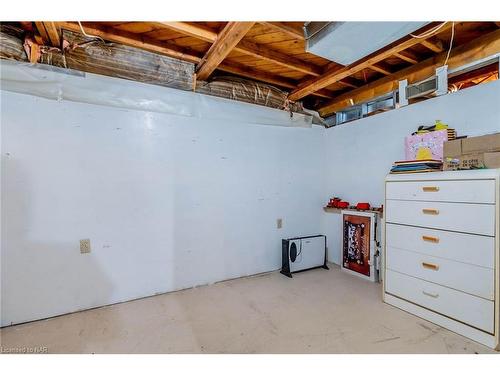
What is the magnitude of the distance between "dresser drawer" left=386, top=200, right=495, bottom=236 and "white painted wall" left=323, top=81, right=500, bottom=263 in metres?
0.72

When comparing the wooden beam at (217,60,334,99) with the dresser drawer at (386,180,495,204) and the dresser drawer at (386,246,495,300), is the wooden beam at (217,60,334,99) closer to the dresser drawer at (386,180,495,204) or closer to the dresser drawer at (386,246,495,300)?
the dresser drawer at (386,180,495,204)

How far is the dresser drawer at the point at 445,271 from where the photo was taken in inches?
61.1

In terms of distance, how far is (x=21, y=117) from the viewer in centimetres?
185

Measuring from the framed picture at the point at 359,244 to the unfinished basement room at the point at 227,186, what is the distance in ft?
0.06

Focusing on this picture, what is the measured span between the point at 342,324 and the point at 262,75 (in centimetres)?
261

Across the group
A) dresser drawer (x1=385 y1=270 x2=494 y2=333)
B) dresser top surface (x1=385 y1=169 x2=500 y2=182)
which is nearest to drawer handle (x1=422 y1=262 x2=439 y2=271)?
dresser drawer (x1=385 y1=270 x2=494 y2=333)

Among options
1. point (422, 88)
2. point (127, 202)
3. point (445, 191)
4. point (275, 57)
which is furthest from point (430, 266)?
point (127, 202)

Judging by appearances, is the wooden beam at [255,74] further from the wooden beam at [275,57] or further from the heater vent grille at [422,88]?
the heater vent grille at [422,88]

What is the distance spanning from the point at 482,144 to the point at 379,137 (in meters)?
1.21

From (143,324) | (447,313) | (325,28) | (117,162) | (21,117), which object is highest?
(325,28)

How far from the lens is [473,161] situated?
1.65 meters

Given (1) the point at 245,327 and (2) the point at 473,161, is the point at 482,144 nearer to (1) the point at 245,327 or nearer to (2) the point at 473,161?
(2) the point at 473,161
